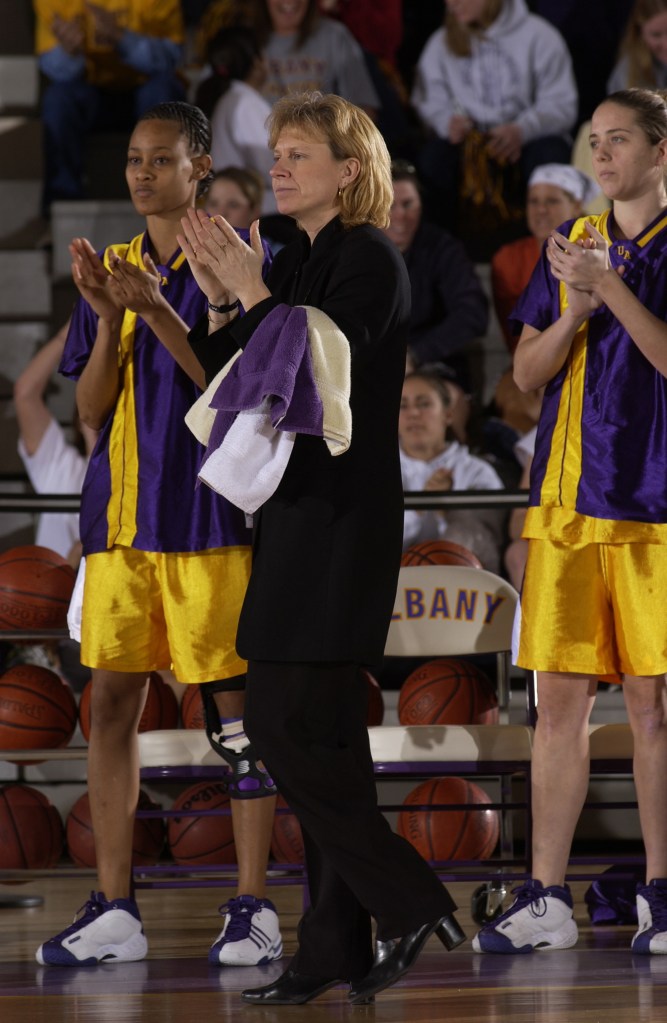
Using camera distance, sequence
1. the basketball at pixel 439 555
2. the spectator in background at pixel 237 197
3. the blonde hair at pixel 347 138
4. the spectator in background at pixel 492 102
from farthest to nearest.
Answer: the spectator in background at pixel 492 102, the spectator in background at pixel 237 197, the basketball at pixel 439 555, the blonde hair at pixel 347 138

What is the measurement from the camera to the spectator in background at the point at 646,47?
7.11 meters

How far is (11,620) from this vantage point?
13.2ft

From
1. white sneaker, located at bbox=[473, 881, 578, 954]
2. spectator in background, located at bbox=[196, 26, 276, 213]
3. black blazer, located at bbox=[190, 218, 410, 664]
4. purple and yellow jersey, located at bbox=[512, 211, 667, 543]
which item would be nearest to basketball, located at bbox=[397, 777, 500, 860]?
white sneaker, located at bbox=[473, 881, 578, 954]

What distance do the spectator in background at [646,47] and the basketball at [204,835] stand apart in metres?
4.37

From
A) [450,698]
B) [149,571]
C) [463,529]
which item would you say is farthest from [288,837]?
[463,529]

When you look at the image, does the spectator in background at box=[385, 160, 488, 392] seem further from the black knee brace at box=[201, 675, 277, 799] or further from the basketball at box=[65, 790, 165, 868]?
the black knee brace at box=[201, 675, 277, 799]

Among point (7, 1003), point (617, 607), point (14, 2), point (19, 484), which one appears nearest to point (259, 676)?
point (7, 1003)

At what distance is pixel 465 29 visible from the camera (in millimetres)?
7266

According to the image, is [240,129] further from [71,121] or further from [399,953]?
[399,953]

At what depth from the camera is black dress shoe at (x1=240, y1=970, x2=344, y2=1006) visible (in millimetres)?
2721

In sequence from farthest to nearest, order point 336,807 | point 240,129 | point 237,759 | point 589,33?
1. point 589,33
2. point 240,129
3. point 237,759
4. point 336,807

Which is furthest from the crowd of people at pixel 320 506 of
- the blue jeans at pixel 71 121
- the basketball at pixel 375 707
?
the blue jeans at pixel 71 121

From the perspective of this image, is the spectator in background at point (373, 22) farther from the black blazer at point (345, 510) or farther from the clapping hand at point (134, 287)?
the black blazer at point (345, 510)

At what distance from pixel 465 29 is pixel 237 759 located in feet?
16.2
